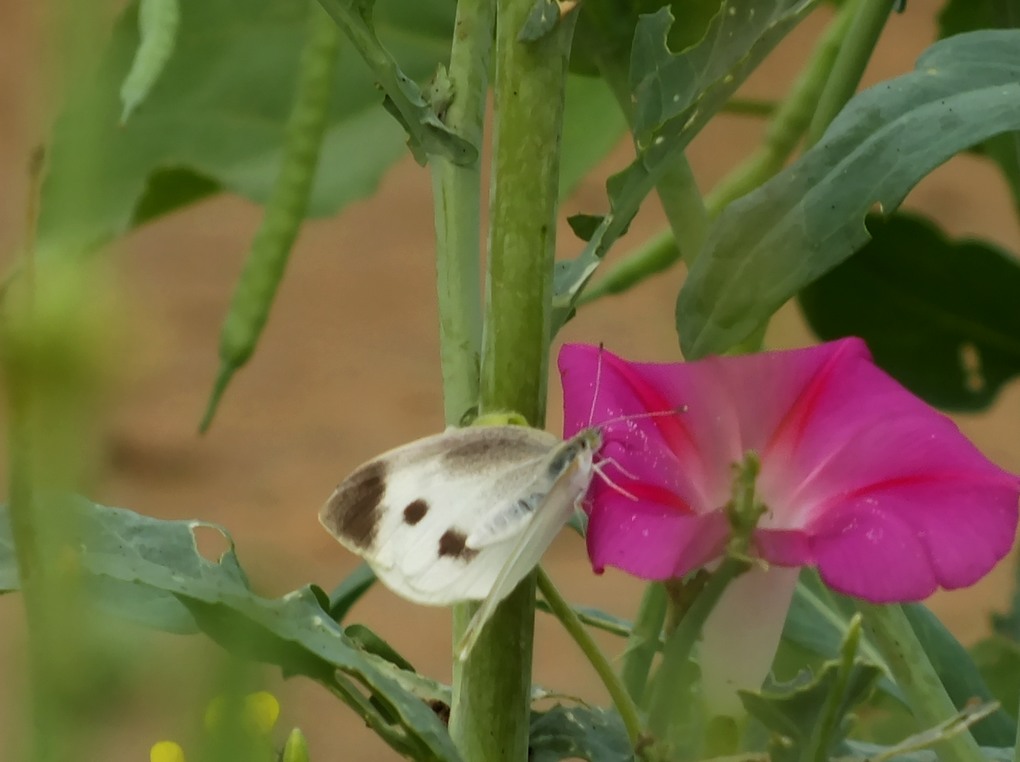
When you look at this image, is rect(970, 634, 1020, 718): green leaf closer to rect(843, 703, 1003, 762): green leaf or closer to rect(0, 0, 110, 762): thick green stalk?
rect(843, 703, 1003, 762): green leaf

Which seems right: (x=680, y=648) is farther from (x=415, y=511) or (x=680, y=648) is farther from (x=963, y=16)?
(x=963, y=16)

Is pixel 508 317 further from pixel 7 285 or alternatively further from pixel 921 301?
pixel 921 301

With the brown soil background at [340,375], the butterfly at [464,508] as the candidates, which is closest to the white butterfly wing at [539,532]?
the butterfly at [464,508]

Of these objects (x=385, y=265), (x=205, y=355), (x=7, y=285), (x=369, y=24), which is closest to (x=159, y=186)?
(x=369, y=24)

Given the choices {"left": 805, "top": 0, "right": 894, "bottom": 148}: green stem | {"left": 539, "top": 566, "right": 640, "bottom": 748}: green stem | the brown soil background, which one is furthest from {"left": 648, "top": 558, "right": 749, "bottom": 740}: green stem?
the brown soil background

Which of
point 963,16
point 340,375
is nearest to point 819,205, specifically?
point 963,16
